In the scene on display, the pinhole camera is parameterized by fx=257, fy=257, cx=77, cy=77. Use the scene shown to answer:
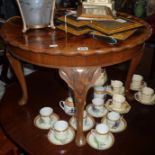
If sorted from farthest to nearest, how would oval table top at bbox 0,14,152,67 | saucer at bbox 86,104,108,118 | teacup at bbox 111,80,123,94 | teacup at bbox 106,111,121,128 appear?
1. teacup at bbox 111,80,123,94
2. saucer at bbox 86,104,108,118
3. teacup at bbox 106,111,121,128
4. oval table top at bbox 0,14,152,67

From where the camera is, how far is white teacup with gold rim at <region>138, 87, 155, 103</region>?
1343 mm

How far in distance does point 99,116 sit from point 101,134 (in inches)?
7.6

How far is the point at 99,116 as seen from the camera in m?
1.26

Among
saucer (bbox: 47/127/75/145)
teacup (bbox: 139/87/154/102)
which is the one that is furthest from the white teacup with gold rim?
saucer (bbox: 47/127/75/145)

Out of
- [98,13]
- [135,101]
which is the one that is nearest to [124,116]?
[135,101]

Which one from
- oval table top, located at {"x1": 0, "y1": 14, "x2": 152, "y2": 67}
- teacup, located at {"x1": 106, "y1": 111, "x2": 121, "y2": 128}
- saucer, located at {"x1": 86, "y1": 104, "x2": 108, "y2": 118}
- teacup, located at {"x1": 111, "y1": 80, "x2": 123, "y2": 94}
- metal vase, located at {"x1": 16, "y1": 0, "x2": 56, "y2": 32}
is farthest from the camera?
teacup, located at {"x1": 111, "y1": 80, "x2": 123, "y2": 94}

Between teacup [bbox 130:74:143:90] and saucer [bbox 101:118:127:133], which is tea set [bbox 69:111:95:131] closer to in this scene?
saucer [bbox 101:118:127:133]

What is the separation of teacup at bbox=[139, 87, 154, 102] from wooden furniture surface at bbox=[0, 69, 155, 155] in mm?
40

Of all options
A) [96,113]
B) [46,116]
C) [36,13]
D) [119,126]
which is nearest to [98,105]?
[96,113]

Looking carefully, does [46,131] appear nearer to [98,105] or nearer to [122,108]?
[98,105]

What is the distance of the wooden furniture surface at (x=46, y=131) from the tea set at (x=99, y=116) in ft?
0.08

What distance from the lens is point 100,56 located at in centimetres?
93

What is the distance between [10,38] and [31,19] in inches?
4.9

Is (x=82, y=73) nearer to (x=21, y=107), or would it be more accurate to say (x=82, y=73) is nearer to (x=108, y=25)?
(x=108, y=25)
